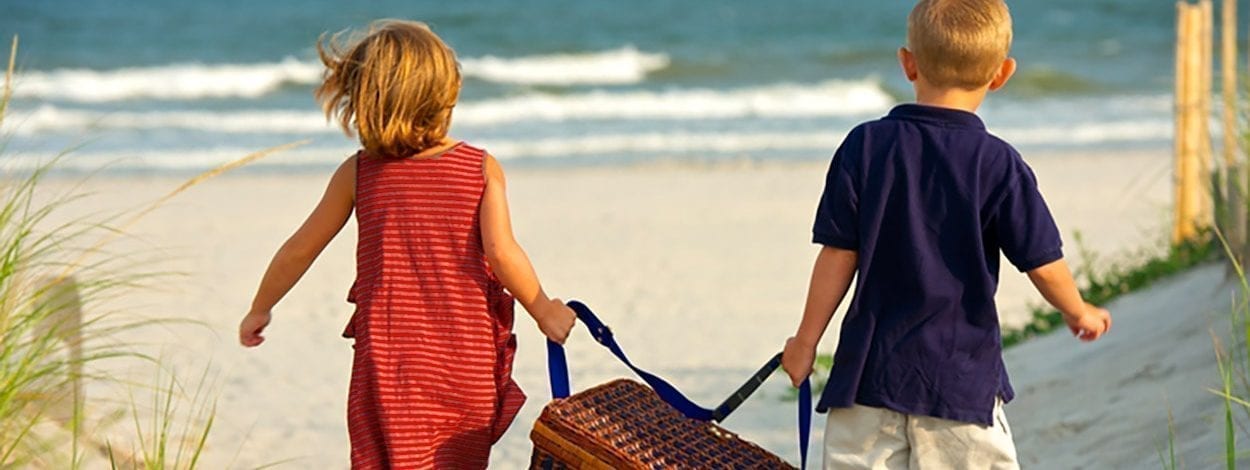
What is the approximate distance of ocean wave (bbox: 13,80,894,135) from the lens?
17.1m

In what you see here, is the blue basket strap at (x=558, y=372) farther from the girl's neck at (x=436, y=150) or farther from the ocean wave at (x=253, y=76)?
the ocean wave at (x=253, y=76)

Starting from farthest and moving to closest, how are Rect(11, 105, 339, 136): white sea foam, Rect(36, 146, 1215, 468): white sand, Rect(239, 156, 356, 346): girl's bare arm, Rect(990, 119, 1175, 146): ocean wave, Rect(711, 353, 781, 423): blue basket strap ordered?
1. Rect(11, 105, 339, 136): white sea foam
2. Rect(990, 119, 1175, 146): ocean wave
3. Rect(36, 146, 1215, 468): white sand
4. Rect(239, 156, 356, 346): girl's bare arm
5. Rect(711, 353, 781, 423): blue basket strap

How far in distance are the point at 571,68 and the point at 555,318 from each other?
20217 millimetres

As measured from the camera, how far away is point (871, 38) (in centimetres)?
2553

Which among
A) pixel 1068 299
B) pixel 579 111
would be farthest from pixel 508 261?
pixel 579 111

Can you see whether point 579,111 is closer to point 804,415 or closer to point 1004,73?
point 804,415

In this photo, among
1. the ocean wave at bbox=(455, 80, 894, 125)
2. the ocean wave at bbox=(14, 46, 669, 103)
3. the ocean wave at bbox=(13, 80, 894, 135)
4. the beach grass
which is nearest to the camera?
the beach grass

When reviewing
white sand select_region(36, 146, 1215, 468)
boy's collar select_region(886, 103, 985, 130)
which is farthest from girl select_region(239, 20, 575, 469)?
white sand select_region(36, 146, 1215, 468)

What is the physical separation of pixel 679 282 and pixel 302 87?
41.7 feet

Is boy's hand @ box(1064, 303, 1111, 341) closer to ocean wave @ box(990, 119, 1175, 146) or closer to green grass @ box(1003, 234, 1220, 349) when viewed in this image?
green grass @ box(1003, 234, 1220, 349)

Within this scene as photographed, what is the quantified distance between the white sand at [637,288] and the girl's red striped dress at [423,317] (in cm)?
193

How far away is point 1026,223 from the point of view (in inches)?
112

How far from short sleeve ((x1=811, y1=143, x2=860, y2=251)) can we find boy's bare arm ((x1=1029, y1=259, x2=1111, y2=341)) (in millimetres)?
342

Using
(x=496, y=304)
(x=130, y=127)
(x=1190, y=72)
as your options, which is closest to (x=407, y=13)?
(x=130, y=127)
